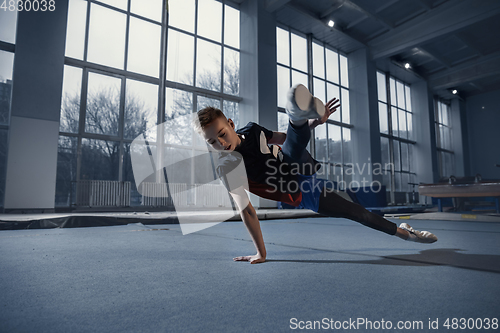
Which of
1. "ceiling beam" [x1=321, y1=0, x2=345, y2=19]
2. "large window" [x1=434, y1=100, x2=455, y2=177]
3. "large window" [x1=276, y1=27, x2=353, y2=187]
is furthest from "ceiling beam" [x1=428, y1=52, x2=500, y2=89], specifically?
"ceiling beam" [x1=321, y1=0, x2=345, y2=19]

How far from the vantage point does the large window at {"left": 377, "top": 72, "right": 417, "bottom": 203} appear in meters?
12.4

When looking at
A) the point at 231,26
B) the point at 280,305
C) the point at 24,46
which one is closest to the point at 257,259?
the point at 280,305

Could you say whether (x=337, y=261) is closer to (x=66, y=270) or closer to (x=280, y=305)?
(x=280, y=305)

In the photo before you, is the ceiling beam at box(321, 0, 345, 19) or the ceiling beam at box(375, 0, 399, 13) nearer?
the ceiling beam at box(321, 0, 345, 19)

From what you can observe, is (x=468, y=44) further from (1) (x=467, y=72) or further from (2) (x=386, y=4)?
(2) (x=386, y=4)

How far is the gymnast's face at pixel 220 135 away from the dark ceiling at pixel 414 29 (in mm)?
7981

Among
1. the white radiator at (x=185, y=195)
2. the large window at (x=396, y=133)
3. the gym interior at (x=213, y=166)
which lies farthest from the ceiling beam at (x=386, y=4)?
the white radiator at (x=185, y=195)

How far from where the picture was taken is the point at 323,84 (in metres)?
10.9

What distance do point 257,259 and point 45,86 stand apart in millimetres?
6204

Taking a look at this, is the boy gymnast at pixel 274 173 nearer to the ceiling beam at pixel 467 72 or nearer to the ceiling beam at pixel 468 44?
the ceiling beam at pixel 468 44

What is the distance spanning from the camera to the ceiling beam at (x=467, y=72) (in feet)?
39.0

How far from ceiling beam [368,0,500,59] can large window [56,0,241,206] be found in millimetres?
5858

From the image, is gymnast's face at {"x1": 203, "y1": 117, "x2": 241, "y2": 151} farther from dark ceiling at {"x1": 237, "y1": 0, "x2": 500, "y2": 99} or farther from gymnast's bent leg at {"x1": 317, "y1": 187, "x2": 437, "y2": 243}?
dark ceiling at {"x1": 237, "y1": 0, "x2": 500, "y2": 99}

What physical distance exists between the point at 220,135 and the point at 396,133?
1322cm
